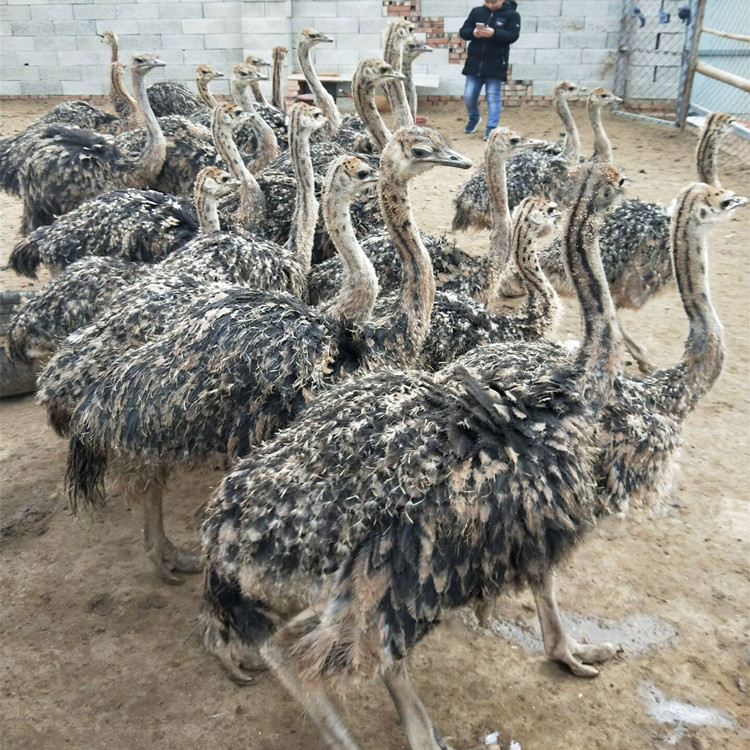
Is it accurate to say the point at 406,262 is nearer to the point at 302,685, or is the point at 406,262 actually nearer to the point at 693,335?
the point at 693,335

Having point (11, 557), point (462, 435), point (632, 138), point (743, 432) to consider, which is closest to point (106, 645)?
point (11, 557)

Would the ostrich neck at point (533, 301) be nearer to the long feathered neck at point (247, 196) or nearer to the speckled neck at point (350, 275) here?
the speckled neck at point (350, 275)

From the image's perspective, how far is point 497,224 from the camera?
204 inches

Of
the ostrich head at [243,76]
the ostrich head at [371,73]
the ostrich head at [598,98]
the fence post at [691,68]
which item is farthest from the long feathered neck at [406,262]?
the fence post at [691,68]

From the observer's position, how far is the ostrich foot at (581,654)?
313 centimetres

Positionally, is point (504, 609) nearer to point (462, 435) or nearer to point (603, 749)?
point (603, 749)

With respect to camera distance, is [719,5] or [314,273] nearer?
[314,273]

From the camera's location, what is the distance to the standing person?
1148cm

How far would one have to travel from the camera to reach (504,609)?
349 centimetres

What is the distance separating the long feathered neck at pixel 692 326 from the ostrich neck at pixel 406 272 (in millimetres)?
1034

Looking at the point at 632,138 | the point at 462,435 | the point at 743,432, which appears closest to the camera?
the point at 462,435

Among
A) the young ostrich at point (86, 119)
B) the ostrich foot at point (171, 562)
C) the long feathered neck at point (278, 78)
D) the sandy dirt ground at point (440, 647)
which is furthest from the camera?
the long feathered neck at point (278, 78)

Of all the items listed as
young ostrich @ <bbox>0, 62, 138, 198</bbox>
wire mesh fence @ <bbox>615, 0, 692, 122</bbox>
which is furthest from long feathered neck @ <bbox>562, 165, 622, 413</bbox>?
wire mesh fence @ <bbox>615, 0, 692, 122</bbox>

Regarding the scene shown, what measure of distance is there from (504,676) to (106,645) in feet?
5.01
